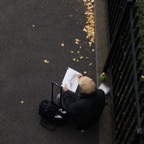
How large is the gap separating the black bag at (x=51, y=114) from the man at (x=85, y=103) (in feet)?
0.32

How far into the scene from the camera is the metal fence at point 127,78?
444cm

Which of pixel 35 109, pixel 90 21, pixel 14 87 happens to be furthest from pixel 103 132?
pixel 90 21

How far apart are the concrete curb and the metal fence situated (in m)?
0.19

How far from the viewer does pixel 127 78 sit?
5090 millimetres

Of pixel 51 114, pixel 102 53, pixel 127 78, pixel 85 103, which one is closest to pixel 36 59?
pixel 102 53

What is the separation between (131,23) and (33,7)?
2754 millimetres

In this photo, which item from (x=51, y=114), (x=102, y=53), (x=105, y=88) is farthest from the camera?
(x=102, y=53)

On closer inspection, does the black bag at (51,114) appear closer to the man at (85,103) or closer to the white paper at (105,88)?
the man at (85,103)

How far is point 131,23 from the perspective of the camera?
16.4 feet

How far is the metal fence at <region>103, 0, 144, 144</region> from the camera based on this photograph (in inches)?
175

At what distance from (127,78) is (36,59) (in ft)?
6.23

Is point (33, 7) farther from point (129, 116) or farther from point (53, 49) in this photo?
point (129, 116)

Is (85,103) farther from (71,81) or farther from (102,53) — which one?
(102,53)

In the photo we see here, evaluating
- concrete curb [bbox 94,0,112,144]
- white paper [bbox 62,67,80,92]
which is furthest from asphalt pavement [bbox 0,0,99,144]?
white paper [bbox 62,67,80,92]
